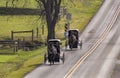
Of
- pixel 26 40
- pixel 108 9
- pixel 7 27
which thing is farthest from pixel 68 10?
pixel 26 40

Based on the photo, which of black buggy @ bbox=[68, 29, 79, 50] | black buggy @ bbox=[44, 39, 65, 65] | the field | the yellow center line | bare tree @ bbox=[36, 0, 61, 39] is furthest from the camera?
bare tree @ bbox=[36, 0, 61, 39]

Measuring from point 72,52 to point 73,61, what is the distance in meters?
5.98

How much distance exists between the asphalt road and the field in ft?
5.66

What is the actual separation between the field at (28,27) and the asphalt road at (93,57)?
172 cm

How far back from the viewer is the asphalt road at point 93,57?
36156 millimetres

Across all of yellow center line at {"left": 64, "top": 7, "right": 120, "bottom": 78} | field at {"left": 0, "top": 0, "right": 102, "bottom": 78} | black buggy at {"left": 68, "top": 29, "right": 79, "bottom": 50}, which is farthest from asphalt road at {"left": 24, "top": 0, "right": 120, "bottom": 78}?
field at {"left": 0, "top": 0, "right": 102, "bottom": 78}

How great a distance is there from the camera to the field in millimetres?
42141

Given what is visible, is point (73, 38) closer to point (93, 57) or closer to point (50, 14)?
point (93, 57)

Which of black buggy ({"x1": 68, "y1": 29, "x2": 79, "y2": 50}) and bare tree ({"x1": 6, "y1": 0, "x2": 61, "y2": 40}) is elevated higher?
bare tree ({"x1": 6, "y1": 0, "x2": 61, "y2": 40})

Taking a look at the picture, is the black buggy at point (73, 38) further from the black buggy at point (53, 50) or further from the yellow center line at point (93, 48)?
the black buggy at point (53, 50)

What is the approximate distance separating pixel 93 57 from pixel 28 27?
1022 inches

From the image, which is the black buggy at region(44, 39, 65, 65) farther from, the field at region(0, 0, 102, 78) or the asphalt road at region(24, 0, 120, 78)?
the field at region(0, 0, 102, 78)

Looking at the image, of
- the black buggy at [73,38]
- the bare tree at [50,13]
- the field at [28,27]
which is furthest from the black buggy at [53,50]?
the bare tree at [50,13]

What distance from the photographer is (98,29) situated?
64.6 metres
